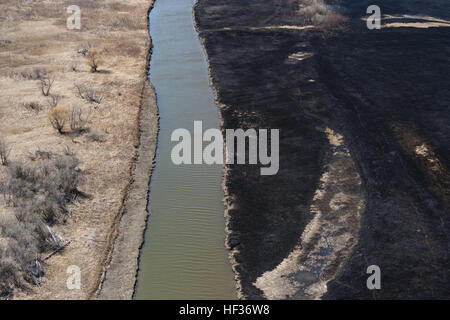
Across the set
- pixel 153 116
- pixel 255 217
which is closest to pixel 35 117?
pixel 153 116

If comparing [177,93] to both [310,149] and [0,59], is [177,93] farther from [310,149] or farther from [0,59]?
[0,59]

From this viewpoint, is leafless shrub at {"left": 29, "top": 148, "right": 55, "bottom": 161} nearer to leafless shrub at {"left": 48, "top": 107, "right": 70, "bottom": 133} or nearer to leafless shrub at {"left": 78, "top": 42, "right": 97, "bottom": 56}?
leafless shrub at {"left": 48, "top": 107, "right": 70, "bottom": 133}

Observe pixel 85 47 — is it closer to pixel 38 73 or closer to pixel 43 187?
pixel 38 73

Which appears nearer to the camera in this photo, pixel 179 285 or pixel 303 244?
pixel 179 285

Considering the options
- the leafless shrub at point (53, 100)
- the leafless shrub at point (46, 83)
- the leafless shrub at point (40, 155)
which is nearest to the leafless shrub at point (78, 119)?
the leafless shrub at point (53, 100)

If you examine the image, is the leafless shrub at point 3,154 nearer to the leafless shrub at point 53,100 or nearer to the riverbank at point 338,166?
the leafless shrub at point 53,100

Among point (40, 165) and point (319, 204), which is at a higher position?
point (40, 165)
